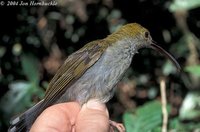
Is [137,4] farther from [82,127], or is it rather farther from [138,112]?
[82,127]

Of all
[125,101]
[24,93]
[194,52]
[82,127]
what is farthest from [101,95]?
[125,101]

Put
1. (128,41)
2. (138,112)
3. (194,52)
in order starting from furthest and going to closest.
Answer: (194,52) < (128,41) < (138,112)

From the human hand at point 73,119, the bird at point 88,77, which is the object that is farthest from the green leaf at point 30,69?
the human hand at point 73,119

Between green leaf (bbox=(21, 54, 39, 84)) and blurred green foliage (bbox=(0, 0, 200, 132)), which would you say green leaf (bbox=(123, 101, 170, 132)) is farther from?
blurred green foliage (bbox=(0, 0, 200, 132))

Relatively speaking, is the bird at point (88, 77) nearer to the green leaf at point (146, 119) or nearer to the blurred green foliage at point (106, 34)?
the green leaf at point (146, 119)

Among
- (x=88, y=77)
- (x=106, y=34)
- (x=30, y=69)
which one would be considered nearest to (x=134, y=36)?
(x=88, y=77)

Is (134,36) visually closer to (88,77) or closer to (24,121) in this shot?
(88,77)

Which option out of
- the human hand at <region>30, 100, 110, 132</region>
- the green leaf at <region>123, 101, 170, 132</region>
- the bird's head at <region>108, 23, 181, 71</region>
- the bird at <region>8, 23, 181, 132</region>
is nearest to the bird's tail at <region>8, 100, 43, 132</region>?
the bird at <region>8, 23, 181, 132</region>
